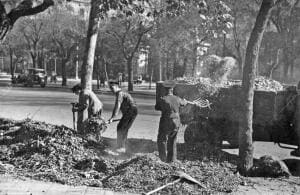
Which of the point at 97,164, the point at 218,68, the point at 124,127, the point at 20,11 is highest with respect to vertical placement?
the point at 20,11

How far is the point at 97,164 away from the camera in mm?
7227

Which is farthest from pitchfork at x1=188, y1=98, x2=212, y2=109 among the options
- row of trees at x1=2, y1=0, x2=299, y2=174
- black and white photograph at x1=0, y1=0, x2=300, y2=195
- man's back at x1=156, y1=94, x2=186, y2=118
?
man's back at x1=156, y1=94, x2=186, y2=118

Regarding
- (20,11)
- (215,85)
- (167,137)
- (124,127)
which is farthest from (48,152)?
(20,11)

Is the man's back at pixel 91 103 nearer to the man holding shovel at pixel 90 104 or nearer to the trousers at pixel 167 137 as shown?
the man holding shovel at pixel 90 104

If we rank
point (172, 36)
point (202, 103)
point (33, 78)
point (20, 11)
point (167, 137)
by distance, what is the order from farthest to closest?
point (33, 78) < point (172, 36) < point (20, 11) < point (202, 103) < point (167, 137)

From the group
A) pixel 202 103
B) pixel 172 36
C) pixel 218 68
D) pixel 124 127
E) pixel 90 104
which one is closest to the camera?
pixel 124 127

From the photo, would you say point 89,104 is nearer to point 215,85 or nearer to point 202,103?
point 202,103

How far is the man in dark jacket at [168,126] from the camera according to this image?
746cm

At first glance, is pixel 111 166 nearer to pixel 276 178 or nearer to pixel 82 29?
pixel 276 178

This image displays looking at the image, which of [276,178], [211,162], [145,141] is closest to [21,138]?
[145,141]

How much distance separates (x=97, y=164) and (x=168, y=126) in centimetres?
141

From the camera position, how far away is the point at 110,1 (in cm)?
739

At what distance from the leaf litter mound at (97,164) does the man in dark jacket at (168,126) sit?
0.23m

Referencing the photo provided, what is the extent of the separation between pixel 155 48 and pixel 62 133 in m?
27.7
